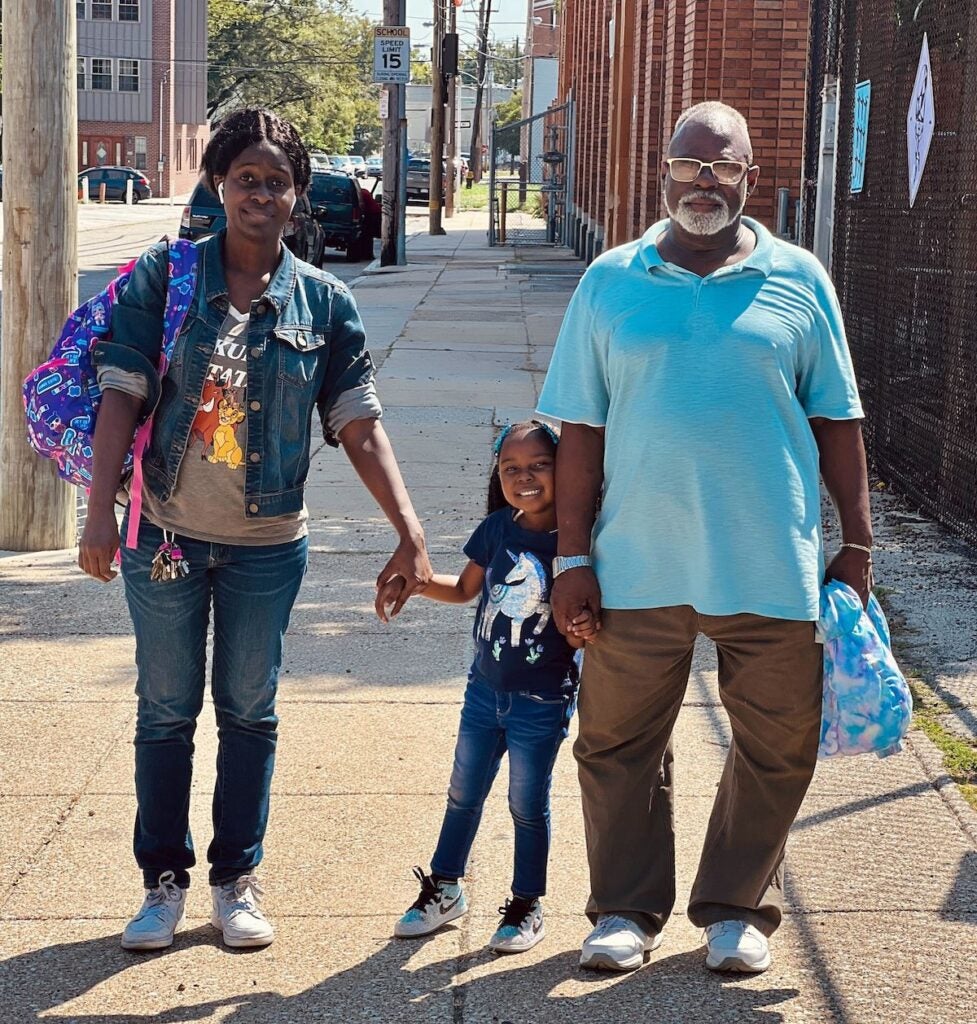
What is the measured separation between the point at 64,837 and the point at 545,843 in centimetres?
147

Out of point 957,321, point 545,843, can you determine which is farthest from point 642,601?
point 957,321

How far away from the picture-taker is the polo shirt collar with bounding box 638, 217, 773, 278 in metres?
3.44

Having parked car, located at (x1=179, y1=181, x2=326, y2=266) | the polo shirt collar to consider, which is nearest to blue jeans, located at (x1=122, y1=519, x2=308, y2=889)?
the polo shirt collar

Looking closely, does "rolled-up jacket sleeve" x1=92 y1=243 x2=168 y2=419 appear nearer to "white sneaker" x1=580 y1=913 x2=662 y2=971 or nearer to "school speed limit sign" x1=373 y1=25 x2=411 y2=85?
"white sneaker" x1=580 y1=913 x2=662 y2=971

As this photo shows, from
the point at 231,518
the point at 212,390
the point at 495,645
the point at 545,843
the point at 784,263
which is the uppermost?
the point at 784,263

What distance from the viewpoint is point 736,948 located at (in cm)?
368

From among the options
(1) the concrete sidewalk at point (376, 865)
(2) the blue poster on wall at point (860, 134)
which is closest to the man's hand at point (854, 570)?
(1) the concrete sidewalk at point (376, 865)

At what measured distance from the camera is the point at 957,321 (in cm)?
784

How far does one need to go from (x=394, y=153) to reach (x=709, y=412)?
2521cm

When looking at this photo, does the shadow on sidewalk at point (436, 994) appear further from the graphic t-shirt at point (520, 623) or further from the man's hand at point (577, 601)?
the man's hand at point (577, 601)

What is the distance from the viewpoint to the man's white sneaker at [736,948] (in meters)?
3.68

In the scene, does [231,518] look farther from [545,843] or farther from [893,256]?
[893,256]

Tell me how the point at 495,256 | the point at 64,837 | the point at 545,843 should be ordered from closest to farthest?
the point at 545,843 → the point at 64,837 → the point at 495,256

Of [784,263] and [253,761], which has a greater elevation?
[784,263]
